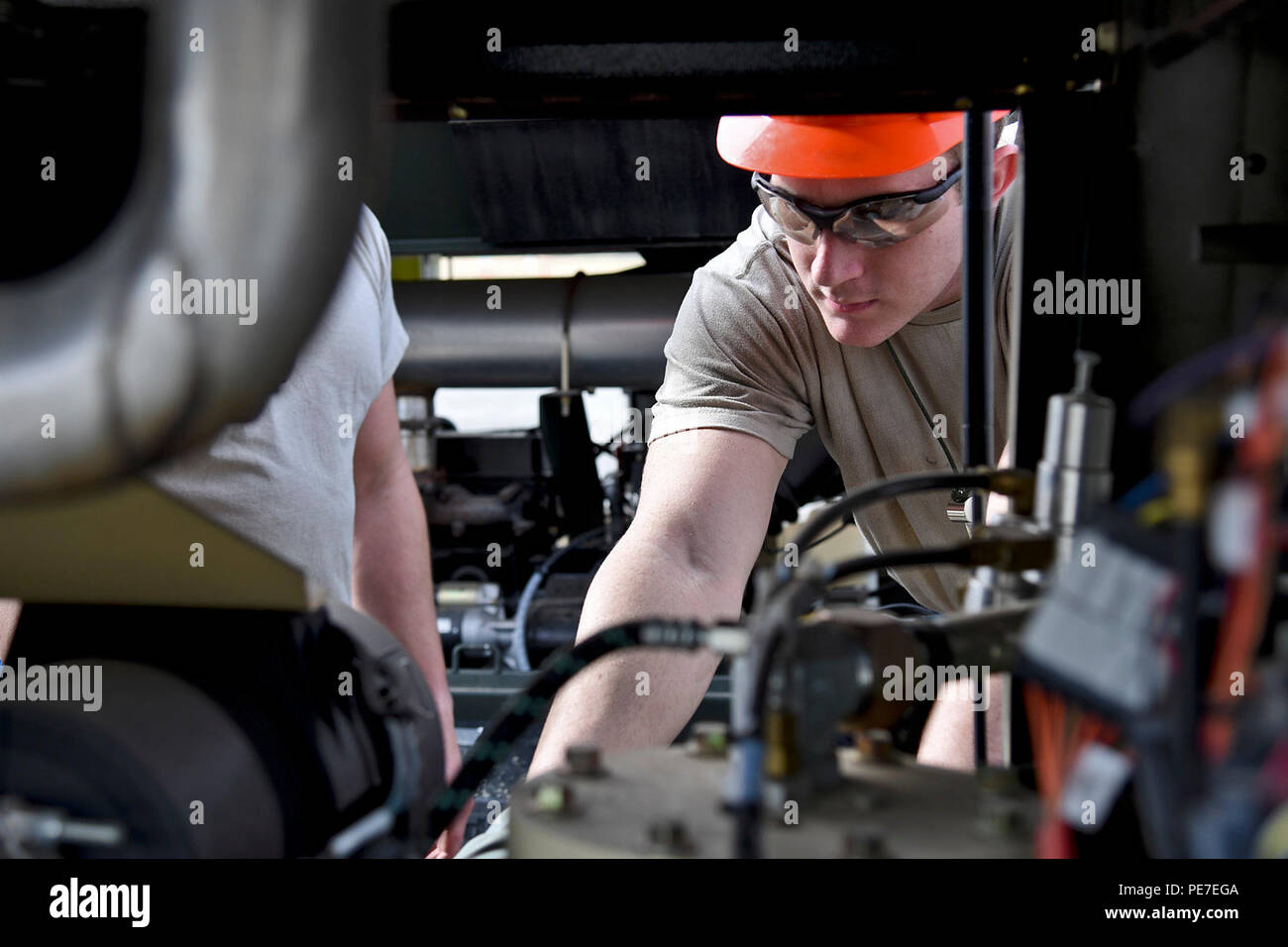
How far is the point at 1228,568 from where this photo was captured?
0.34m

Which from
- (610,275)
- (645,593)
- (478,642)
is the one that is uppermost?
(610,275)

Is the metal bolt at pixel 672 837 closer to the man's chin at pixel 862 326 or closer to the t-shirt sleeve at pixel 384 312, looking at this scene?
the man's chin at pixel 862 326

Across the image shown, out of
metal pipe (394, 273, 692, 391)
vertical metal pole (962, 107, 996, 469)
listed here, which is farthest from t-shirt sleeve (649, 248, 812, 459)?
metal pipe (394, 273, 692, 391)

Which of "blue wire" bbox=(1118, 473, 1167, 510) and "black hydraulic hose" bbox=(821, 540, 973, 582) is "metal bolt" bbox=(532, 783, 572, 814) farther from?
"blue wire" bbox=(1118, 473, 1167, 510)

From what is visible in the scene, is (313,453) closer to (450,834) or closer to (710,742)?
(450,834)

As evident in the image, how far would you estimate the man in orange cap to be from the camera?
105 centimetres

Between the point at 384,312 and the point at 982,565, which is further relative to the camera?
the point at 384,312

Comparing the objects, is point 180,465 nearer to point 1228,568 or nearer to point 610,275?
point 1228,568

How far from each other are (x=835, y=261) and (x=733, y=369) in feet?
0.73

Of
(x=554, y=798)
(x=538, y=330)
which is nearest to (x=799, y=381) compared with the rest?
(x=554, y=798)

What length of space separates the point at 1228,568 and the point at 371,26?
0.33 metres

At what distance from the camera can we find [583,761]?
49 centimetres

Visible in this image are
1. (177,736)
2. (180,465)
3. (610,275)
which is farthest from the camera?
(610,275)
